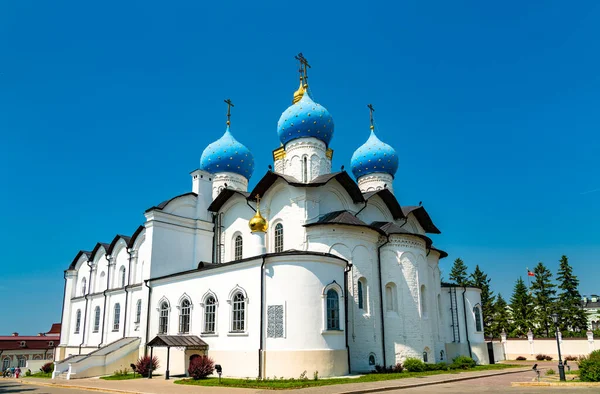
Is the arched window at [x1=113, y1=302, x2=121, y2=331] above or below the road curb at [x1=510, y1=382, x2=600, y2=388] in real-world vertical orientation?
above

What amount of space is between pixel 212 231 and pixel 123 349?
6.88 metres

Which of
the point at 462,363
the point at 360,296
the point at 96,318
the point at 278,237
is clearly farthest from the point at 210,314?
the point at 96,318

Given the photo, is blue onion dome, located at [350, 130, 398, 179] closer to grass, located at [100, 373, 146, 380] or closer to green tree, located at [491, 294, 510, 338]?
grass, located at [100, 373, 146, 380]

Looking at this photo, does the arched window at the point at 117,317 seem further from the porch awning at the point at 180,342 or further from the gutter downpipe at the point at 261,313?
the gutter downpipe at the point at 261,313

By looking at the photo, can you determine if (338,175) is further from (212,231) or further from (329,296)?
(212,231)

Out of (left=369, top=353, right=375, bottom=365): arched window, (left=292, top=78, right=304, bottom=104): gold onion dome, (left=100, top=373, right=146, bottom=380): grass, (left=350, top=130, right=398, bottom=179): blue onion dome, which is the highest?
(left=292, top=78, right=304, bottom=104): gold onion dome

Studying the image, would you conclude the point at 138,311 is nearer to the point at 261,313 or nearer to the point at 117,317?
the point at 117,317

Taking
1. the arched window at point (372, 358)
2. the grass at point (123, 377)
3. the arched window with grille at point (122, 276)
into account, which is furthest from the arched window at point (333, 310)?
the arched window with grille at point (122, 276)

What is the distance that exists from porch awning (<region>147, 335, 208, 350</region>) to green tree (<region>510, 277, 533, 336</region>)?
104 feet

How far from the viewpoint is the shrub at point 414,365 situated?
18.3 m

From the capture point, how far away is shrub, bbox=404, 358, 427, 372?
18.3 meters

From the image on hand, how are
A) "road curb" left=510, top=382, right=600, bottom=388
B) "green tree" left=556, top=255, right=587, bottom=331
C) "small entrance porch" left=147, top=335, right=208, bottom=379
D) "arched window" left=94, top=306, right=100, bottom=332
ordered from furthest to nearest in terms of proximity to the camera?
"green tree" left=556, top=255, right=587, bottom=331, "arched window" left=94, top=306, right=100, bottom=332, "small entrance porch" left=147, top=335, right=208, bottom=379, "road curb" left=510, top=382, right=600, bottom=388

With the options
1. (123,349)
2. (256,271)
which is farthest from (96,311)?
(256,271)

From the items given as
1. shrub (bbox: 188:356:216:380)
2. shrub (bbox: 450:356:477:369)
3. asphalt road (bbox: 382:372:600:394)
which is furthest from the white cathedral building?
asphalt road (bbox: 382:372:600:394)
